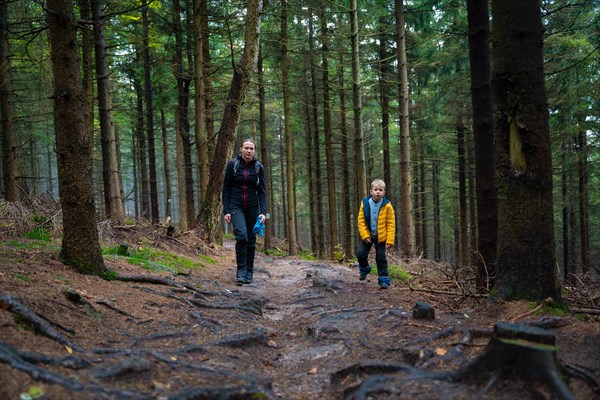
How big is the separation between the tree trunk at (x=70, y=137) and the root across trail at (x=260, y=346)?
480 millimetres

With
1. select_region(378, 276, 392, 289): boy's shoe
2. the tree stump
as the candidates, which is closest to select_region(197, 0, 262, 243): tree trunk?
select_region(378, 276, 392, 289): boy's shoe

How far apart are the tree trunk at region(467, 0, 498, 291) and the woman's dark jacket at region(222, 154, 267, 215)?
3507mm

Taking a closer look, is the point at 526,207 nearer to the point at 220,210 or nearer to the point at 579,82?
the point at 220,210

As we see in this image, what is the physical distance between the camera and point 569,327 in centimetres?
335

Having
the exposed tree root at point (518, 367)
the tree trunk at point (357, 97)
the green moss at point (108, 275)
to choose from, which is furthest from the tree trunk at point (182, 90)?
the exposed tree root at point (518, 367)

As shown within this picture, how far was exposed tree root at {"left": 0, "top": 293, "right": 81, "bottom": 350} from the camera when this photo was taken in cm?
289

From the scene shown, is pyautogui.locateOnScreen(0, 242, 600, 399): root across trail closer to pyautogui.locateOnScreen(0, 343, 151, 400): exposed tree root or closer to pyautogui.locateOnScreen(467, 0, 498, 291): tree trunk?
pyautogui.locateOnScreen(0, 343, 151, 400): exposed tree root

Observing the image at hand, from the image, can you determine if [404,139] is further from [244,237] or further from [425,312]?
[425,312]

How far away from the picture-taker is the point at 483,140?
17.8 feet

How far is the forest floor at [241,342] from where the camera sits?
2.44 meters

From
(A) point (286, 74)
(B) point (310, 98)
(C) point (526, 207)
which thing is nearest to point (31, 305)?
(C) point (526, 207)

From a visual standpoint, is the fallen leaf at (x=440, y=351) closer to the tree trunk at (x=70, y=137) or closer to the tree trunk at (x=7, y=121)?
the tree trunk at (x=70, y=137)

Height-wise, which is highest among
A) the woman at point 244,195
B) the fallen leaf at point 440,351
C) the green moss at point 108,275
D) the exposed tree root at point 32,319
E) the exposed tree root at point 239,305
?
the woman at point 244,195

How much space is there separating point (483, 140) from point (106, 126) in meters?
9.07
